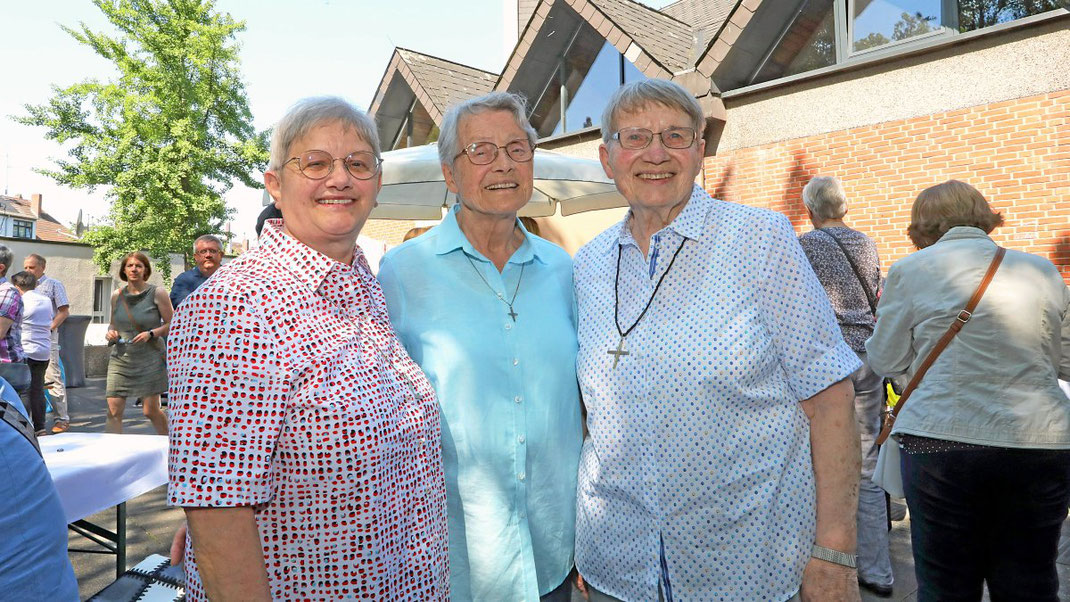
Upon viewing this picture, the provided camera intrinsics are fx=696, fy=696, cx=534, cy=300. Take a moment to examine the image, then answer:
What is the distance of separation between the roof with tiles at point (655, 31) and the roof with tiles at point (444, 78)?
11.7 ft

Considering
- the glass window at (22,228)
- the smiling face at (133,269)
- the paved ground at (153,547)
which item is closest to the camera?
the paved ground at (153,547)

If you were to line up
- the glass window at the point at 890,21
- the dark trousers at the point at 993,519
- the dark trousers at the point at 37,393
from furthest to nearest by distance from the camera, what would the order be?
1. the glass window at the point at 890,21
2. the dark trousers at the point at 37,393
3. the dark trousers at the point at 993,519

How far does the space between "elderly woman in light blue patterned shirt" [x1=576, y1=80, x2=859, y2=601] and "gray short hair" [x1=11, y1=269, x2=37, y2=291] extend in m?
8.95

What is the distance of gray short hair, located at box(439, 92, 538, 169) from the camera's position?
7.33 ft

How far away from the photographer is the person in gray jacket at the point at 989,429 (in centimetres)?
252

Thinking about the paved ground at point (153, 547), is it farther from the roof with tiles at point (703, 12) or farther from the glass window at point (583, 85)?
the roof with tiles at point (703, 12)

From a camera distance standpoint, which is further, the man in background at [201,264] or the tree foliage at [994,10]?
the tree foliage at [994,10]

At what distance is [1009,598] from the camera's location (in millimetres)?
2580

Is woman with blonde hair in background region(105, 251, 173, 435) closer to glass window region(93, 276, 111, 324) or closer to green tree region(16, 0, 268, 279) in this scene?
green tree region(16, 0, 268, 279)

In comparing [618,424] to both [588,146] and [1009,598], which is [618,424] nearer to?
[1009,598]

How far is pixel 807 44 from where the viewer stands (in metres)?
9.24

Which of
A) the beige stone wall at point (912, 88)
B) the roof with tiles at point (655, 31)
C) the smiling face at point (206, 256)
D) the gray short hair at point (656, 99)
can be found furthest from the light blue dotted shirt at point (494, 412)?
the roof with tiles at point (655, 31)

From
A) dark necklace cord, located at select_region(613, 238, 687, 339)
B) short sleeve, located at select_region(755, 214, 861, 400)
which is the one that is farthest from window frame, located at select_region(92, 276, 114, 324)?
short sleeve, located at select_region(755, 214, 861, 400)

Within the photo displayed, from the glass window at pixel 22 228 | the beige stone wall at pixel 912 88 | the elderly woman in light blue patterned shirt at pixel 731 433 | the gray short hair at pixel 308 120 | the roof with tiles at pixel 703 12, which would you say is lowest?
the elderly woman in light blue patterned shirt at pixel 731 433
